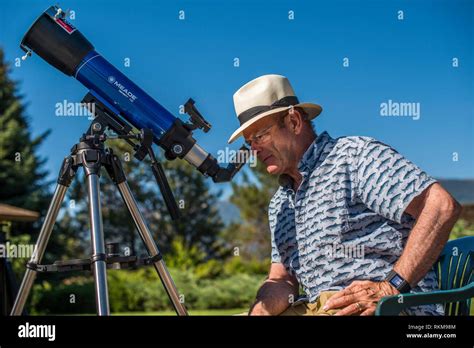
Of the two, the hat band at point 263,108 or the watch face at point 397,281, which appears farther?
the hat band at point 263,108

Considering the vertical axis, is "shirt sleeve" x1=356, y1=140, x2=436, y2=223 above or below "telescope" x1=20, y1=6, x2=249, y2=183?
below

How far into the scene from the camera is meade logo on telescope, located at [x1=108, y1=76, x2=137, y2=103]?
2434 mm

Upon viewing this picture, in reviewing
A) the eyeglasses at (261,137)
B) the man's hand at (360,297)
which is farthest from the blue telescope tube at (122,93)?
the man's hand at (360,297)

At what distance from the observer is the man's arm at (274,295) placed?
2.66 m

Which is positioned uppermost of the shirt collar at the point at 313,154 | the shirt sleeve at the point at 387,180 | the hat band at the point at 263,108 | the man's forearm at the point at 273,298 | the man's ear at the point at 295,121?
the hat band at the point at 263,108

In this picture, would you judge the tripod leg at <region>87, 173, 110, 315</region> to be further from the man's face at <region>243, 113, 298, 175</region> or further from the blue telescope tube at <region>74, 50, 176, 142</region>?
the man's face at <region>243, 113, 298, 175</region>

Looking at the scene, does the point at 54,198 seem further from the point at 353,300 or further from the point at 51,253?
the point at 51,253

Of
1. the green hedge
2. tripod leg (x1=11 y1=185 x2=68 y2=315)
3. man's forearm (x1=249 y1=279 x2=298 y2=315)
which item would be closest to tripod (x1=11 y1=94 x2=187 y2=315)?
tripod leg (x1=11 y1=185 x2=68 y2=315)

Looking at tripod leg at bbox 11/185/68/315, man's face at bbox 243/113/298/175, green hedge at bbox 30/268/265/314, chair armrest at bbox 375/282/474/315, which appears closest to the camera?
chair armrest at bbox 375/282/474/315

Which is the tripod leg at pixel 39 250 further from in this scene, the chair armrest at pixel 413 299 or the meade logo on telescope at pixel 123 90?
the chair armrest at pixel 413 299

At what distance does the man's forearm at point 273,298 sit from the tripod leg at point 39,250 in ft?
2.99

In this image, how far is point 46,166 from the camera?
13.4m
